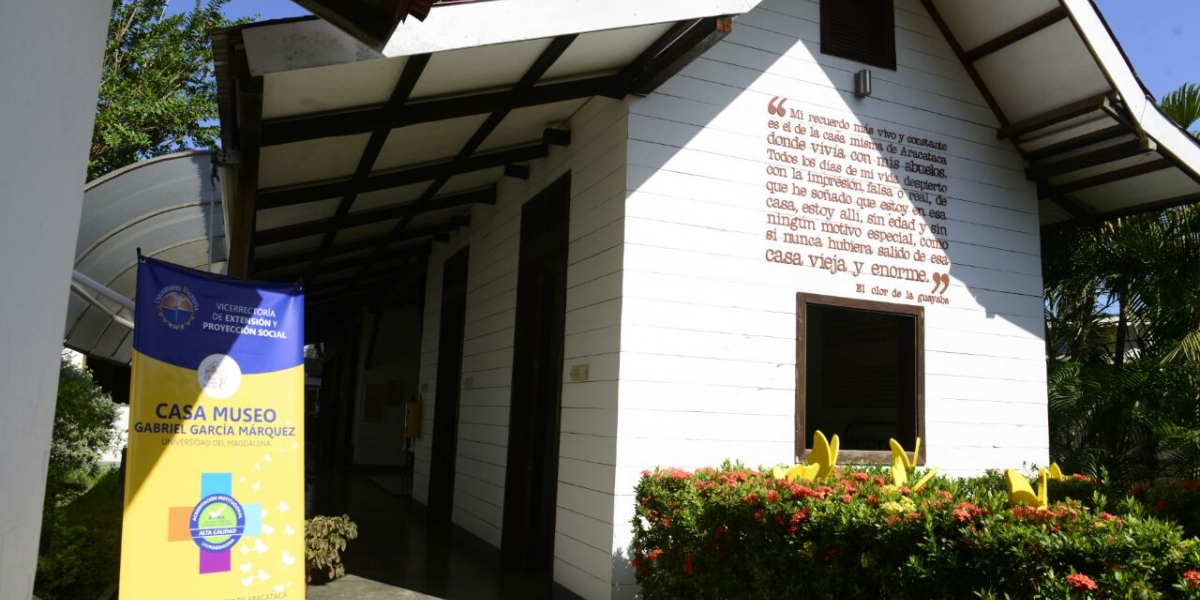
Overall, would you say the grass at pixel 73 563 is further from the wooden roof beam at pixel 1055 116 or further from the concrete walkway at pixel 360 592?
the wooden roof beam at pixel 1055 116

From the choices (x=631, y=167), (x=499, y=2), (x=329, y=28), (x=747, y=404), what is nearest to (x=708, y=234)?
(x=631, y=167)

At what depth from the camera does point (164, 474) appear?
14.1 ft

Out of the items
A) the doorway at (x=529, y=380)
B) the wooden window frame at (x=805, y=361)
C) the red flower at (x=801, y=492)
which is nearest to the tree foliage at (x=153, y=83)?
the doorway at (x=529, y=380)

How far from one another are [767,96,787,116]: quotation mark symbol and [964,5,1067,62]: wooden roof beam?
1.89 metres

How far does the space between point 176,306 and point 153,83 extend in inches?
473

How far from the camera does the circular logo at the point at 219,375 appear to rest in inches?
178

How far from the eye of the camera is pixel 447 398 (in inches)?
412

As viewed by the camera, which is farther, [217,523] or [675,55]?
[675,55]

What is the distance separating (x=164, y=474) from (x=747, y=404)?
12.0 ft

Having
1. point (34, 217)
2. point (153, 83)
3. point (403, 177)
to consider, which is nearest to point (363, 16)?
point (34, 217)

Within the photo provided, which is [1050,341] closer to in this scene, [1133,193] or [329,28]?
[1133,193]

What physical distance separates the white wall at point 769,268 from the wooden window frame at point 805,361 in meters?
0.06

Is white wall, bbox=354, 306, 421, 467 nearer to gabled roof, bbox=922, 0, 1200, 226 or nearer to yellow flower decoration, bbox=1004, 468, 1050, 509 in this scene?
gabled roof, bbox=922, 0, 1200, 226

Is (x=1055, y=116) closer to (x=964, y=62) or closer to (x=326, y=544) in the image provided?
(x=964, y=62)
